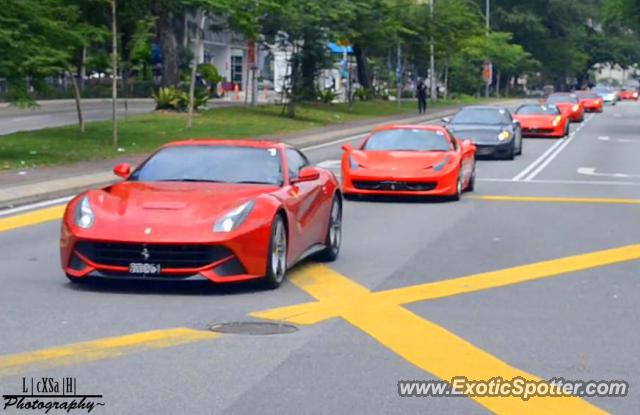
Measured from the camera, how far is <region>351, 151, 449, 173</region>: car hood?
2086cm

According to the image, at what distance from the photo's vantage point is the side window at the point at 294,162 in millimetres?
12877

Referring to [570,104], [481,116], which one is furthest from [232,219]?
[570,104]

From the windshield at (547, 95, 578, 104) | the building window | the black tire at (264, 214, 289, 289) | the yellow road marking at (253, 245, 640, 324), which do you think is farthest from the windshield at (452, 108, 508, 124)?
the building window

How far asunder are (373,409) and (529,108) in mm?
39873

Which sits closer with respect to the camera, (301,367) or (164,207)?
(301,367)

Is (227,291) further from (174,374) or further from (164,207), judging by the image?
(174,374)

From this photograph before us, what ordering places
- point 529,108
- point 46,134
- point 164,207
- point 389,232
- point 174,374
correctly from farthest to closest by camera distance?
point 529,108 < point 46,134 < point 389,232 < point 164,207 < point 174,374

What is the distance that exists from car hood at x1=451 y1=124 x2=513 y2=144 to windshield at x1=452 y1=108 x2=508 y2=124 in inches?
12.4

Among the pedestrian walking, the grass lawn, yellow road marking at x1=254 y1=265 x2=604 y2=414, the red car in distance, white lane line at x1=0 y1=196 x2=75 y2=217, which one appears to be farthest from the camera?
the pedestrian walking

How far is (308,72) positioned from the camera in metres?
52.4

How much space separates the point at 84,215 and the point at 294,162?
2.73m

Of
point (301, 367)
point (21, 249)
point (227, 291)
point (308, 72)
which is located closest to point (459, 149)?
point (21, 249)

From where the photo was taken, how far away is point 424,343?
930 centimetres

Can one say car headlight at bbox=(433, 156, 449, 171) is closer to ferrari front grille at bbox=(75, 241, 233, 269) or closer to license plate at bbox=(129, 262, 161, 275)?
ferrari front grille at bbox=(75, 241, 233, 269)
